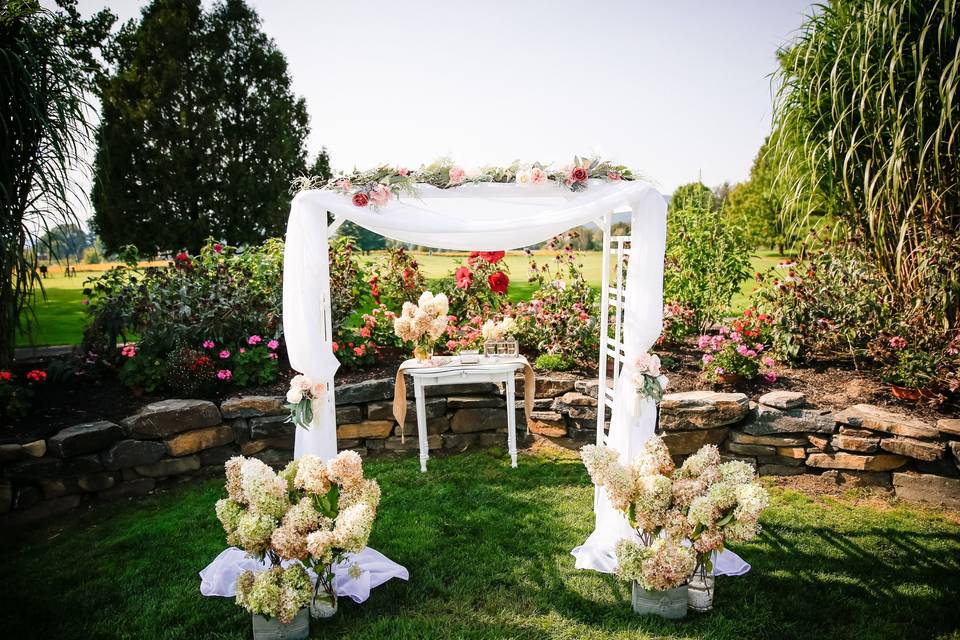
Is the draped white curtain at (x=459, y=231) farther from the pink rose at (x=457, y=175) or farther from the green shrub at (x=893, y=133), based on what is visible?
the green shrub at (x=893, y=133)

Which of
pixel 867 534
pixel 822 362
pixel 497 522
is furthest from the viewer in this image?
pixel 822 362

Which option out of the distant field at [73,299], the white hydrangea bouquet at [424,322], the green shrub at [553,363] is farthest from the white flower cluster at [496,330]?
the distant field at [73,299]

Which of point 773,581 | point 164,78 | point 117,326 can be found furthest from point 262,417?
point 164,78

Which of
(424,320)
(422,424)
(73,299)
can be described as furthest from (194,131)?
(422,424)

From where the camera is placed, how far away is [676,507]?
8.82 ft

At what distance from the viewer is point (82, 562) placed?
129 inches

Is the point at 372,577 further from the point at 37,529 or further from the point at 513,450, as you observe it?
the point at 37,529

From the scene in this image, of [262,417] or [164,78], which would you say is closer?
[262,417]

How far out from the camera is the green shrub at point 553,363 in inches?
210

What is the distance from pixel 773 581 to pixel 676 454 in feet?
4.87

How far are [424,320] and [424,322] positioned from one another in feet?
0.06

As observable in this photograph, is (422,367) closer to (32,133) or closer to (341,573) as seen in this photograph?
(341,573)

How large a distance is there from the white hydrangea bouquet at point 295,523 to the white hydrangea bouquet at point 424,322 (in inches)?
78.8

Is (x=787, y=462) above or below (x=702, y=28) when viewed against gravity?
below
